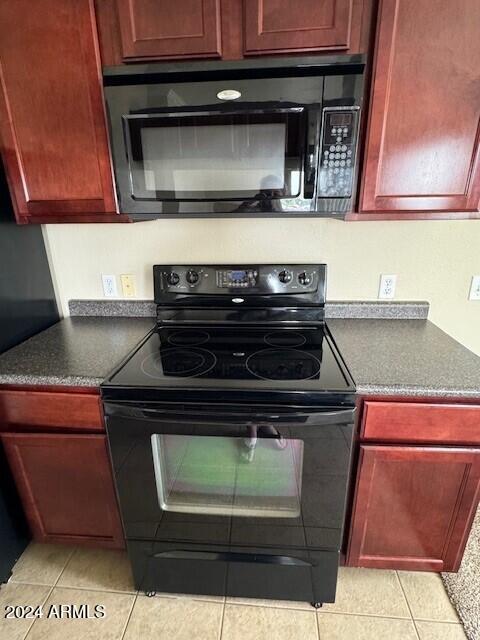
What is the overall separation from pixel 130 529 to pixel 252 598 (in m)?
0.57

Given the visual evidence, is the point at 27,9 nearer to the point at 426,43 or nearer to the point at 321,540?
the point at 426,43

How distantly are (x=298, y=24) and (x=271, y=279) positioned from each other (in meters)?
0.86

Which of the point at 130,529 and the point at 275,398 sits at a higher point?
the point at 275,398

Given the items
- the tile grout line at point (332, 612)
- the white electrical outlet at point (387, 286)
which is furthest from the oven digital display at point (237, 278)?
the tile grout line at point (332, 612)

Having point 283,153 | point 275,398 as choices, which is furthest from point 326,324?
point 283,153

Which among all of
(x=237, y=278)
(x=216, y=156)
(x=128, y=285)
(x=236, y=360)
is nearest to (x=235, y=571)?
(x=236, y=360)

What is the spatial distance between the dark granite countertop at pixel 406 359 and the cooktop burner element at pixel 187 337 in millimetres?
560

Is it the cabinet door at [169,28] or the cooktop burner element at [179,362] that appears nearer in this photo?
the cabinet door at [169,28]

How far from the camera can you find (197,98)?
106 cm

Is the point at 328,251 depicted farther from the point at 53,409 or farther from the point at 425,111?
the point at 53,409

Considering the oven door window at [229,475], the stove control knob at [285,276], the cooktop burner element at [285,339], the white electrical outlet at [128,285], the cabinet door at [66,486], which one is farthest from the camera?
the white electrical outlet at [128,285]

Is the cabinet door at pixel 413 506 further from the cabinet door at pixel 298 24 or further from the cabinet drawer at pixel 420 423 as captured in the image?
the cabinet door at pixel 298 24

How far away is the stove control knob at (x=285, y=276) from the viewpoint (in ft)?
4.91

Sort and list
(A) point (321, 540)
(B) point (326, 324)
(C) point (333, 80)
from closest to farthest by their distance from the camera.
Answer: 1. (C) point (333, 80)
2. (A) point (321, 540)
3. (B) point (326, 324)
